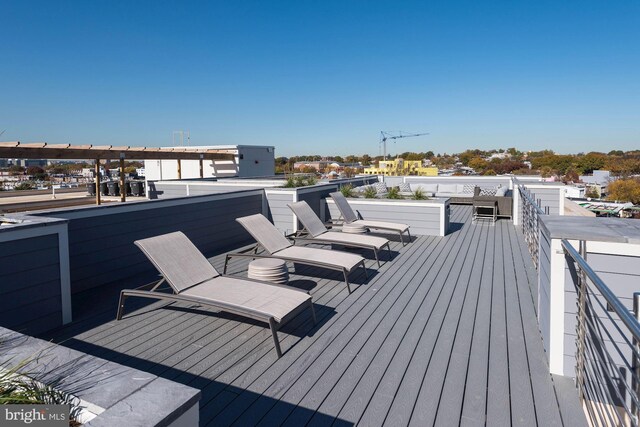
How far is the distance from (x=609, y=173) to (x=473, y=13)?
3885cm

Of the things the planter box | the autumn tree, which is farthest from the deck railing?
the autumn tree

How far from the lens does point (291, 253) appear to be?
4.73 meters

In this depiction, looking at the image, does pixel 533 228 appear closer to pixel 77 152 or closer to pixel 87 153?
pixel 77 152

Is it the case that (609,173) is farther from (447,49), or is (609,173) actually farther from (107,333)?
(107,333)

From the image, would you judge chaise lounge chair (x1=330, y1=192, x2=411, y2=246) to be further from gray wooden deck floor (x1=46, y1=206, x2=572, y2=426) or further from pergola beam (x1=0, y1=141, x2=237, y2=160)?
pergola beam (x1=0, y1=141, x2=237, y2=160)

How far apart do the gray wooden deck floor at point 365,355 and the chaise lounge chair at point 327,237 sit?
0.76 metres

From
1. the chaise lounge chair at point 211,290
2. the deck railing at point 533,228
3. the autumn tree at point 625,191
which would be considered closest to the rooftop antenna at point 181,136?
the deck railing at point 533,228

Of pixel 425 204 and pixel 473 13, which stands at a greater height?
pixel 473 13

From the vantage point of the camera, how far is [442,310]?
3.79 metres

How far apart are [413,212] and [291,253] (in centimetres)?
396

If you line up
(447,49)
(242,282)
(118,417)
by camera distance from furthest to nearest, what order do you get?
(447,49)
(242,282)
(118,417)

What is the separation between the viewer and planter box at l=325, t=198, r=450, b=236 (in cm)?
773

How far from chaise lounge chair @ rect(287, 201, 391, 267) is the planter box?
2.34 meters

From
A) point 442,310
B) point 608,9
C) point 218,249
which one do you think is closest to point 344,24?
point 608,9
